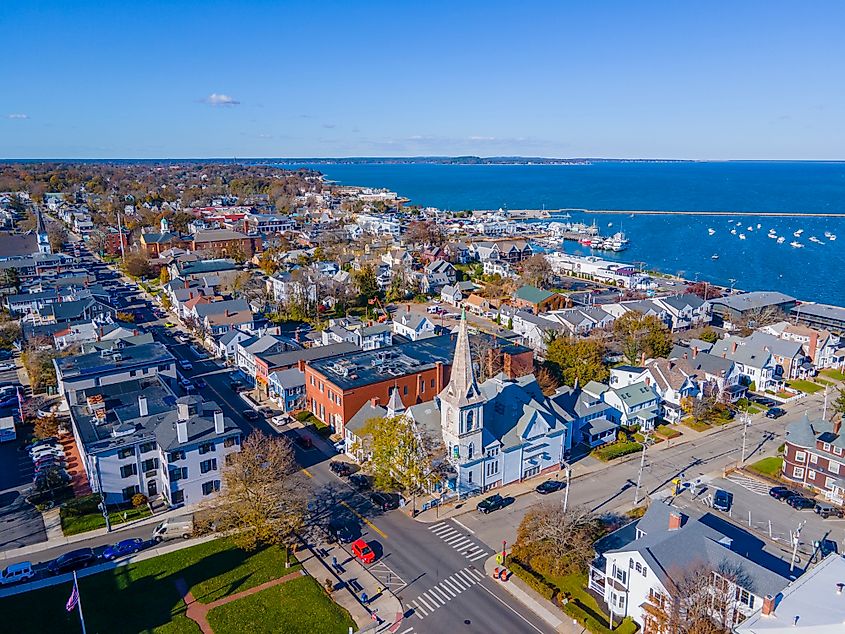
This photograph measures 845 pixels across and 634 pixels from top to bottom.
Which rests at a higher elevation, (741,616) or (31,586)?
(741,616)

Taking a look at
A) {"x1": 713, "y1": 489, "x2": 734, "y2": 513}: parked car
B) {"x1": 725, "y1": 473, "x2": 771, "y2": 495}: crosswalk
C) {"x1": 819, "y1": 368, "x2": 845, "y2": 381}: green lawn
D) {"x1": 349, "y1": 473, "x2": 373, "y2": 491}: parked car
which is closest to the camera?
{"x1": 713, "y1": 489, "x2": 734, "y2": 513}: parked car

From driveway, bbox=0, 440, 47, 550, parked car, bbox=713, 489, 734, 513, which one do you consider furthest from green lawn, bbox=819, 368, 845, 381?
driveway, bbox=0, 440, 47, 550

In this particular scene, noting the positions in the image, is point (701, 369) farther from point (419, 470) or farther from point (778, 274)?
point (778, 274)

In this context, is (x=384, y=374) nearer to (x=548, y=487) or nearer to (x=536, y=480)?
(x=536, y=480)

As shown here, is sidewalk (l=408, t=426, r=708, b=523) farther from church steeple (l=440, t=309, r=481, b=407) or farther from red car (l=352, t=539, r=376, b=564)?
church steeple (l=440, t=309, r=481, b=407)

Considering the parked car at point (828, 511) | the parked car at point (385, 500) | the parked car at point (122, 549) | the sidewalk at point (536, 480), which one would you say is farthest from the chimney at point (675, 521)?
the parked car at point (122, 549)

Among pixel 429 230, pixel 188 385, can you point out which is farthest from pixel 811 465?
pixel 429 230

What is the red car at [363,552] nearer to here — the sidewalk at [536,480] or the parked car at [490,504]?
the sidewalk at [536,480]
